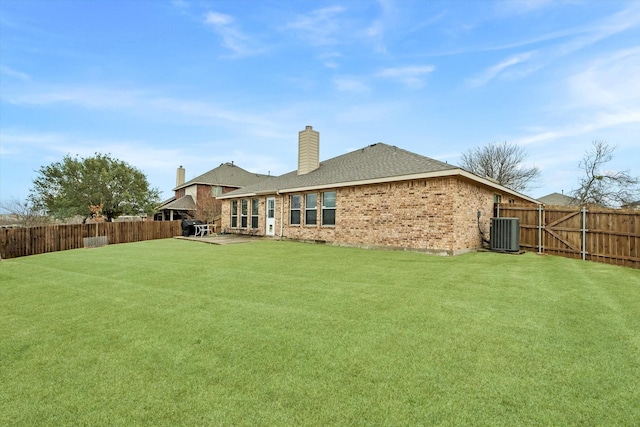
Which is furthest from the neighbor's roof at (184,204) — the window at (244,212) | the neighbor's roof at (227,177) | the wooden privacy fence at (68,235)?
the window at (244,212)

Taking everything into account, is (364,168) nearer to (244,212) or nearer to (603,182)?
(244,212)

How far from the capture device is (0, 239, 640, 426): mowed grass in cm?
241

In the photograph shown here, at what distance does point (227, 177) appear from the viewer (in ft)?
110

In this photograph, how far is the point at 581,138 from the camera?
25.1m

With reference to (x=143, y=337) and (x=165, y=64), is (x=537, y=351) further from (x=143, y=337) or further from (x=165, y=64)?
(x=165, y=64)

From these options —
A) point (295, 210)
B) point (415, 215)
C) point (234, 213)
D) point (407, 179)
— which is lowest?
point (415, 215)

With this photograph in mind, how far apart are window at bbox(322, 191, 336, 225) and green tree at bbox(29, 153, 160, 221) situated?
22255mm

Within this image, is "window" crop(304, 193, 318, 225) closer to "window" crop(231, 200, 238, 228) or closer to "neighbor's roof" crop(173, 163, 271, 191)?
"window" crop(231, 200, 238, 228)

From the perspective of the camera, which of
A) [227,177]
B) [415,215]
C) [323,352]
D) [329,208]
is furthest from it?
[227,177]

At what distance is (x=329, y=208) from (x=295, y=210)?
7.77ft

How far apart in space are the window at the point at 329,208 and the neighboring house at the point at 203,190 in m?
16.1

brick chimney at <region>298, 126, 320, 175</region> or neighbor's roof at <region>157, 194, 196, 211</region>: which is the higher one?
brick chimney at <region>298, 126, 320, 175</region>

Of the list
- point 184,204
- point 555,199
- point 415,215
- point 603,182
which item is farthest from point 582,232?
point 555,199

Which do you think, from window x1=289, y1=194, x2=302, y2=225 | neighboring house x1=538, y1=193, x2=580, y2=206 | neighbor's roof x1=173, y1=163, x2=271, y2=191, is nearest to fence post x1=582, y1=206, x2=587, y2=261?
window x1=289, y1=194, x2=302, y2=225
